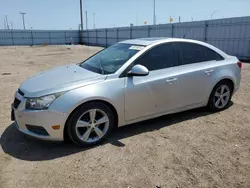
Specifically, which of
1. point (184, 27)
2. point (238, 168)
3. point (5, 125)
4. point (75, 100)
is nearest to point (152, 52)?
point (75, 100)

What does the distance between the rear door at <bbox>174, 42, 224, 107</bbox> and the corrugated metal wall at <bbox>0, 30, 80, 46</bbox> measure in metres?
34.6

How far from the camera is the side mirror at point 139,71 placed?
11.4ft

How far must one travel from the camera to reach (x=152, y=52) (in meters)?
3.93

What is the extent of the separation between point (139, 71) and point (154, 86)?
0.44 metres

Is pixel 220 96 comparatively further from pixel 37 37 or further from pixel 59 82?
pixel 37 37

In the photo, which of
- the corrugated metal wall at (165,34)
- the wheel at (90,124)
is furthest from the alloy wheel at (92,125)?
the corrugated metal wall at (165,34)

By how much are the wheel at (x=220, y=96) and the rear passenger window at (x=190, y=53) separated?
0.71 m

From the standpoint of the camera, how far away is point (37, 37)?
35.6m

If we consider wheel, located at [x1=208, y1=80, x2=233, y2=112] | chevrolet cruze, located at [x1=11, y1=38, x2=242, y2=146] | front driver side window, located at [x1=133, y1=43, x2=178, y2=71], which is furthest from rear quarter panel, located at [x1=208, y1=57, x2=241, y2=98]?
front driver side window, located at [x1=133, y1=43, x2=178, y2=71]

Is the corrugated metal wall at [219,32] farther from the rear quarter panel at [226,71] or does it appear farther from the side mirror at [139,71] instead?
the side mirror at [139,71]

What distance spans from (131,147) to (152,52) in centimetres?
164

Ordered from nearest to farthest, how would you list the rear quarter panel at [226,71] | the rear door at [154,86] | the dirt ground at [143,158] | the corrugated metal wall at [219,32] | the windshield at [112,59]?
the dirt ground at [143,158] → the rear door at [154,86] → the windshield at [112,59] → the rear quarter panel at [226,71] → the corrugated metal wall at [219,32]

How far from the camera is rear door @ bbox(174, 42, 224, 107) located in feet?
13.5

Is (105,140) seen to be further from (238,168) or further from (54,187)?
(238,168)
